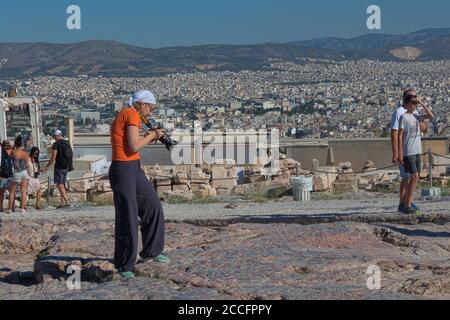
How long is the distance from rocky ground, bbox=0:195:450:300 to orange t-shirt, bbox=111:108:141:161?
39.0 inches

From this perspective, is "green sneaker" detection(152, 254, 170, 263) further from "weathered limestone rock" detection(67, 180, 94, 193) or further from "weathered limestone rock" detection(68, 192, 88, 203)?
"weathered limestone rock" detection(67, 180, 94, 193)

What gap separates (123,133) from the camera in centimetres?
718

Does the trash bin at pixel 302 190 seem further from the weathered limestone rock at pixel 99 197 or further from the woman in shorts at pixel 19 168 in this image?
the woman in shorts at pixel 19 168

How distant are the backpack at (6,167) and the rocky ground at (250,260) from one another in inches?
134

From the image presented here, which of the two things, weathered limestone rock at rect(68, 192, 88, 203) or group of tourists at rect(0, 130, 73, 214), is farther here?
weathered limestone rock at rect(68, 192, 88, 203)

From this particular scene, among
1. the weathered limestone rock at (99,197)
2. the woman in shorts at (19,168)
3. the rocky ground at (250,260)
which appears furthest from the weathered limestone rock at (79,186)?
the rocky ground at (250,260)

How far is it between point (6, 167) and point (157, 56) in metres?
106

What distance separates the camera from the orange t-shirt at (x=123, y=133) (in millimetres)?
7152

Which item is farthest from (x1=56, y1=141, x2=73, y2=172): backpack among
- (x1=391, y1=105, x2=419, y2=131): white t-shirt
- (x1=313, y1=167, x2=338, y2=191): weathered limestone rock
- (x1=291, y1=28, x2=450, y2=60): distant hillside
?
(x1=291, y1=28, x2=450, y2=60): distant hillside

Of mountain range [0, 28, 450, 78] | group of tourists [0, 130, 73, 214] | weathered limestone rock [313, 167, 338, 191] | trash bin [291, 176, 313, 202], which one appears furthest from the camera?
mountain range [0, 28, 450, 78]

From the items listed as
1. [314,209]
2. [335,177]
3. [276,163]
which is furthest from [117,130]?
[276,163]

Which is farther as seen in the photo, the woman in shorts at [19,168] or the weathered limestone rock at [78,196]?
the weathered limestone rock at [78,196]

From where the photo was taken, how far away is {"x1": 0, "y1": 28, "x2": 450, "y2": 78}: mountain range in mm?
99188
